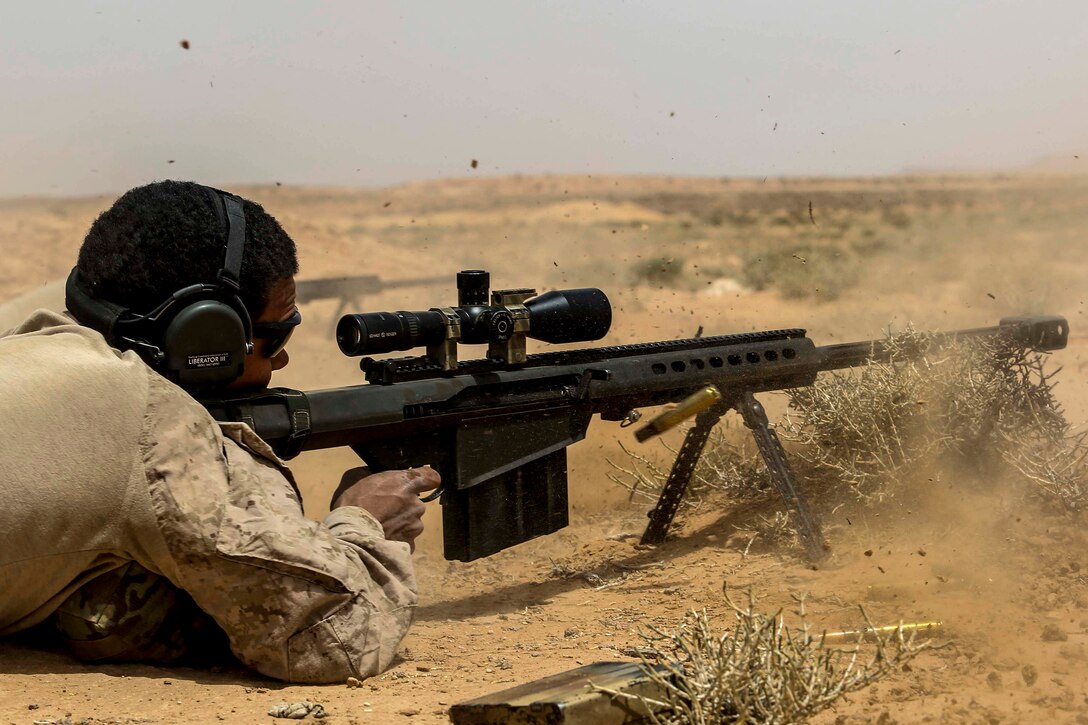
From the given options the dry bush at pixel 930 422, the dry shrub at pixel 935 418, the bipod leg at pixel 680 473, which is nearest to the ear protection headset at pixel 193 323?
the bipod leg at pixel 680 473

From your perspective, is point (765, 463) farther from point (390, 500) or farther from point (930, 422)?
point (390, 500)

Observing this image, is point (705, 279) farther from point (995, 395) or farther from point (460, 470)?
point (460, 470)

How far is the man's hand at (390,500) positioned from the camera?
381cm

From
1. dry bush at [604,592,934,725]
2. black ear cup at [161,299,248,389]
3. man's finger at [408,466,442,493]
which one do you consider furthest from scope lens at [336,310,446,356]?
→ dry bush at [604,592,934,725]

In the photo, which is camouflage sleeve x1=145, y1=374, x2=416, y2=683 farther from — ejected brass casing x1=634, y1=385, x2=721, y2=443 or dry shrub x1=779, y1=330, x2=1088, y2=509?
dry shrub x1=779, y1=330, x2=1088, y2=509

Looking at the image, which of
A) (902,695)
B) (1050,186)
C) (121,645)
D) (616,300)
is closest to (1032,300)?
(616,300)

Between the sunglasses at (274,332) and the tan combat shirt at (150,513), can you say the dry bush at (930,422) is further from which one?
the tan combat shirt at (150,513)

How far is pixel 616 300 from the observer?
19312 millimetres

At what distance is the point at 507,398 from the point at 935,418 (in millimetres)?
2500

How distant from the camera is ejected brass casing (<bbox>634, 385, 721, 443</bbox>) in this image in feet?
15.9

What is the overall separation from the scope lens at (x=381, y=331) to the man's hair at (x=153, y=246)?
30.5 inches

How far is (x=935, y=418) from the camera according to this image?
579 centimetres

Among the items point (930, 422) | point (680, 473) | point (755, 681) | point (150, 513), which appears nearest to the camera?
point (755, 681)

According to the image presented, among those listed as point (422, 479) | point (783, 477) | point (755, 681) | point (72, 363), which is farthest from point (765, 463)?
point (72, 363)
